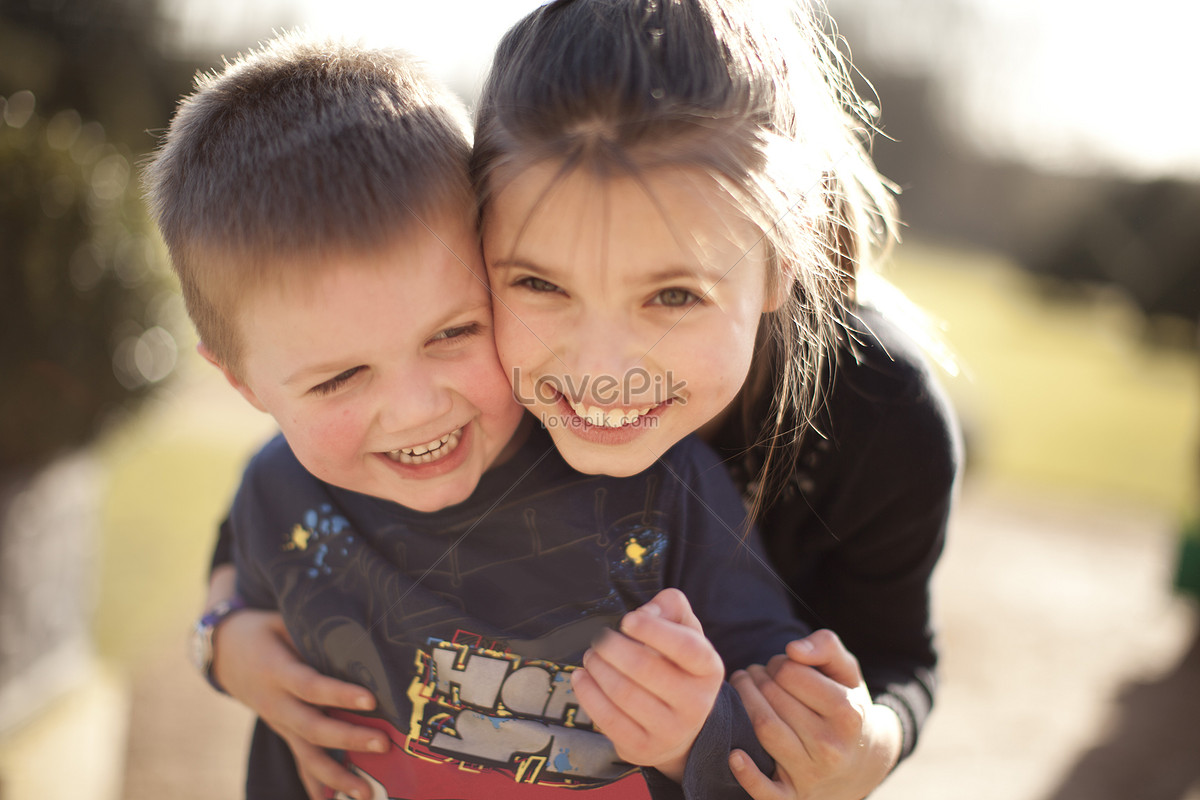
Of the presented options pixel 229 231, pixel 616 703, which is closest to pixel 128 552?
pixel 229 231

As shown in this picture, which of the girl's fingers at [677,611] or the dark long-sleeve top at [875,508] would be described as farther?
the dark long-sleeve top at [875,508]

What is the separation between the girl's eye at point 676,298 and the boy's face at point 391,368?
0.90 feet

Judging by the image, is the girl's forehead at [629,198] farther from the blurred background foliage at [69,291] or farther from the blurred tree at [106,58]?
the blurred tree at [106,58]

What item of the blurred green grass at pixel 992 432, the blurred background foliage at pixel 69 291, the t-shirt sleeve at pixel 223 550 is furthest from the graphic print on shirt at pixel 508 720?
the blurred background foliage at pixel 69 291

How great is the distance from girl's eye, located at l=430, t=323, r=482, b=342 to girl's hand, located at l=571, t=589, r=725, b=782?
0.50 meters

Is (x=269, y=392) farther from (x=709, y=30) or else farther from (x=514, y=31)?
(x=709, y=30)

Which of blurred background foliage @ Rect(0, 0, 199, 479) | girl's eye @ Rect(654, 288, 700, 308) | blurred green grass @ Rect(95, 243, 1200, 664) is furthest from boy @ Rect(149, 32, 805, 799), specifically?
blurred background foliage @ Rect(0, 0, 199, 479)

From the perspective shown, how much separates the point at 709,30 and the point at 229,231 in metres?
0.79

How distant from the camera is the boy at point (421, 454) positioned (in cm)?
126

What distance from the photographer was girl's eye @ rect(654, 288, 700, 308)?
1.24 meters

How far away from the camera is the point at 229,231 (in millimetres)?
1311

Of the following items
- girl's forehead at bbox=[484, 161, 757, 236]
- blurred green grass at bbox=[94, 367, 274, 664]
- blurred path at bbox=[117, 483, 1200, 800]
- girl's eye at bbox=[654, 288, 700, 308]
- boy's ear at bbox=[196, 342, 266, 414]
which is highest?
girl's forehead at bbox=[484, 161, 757, 236]

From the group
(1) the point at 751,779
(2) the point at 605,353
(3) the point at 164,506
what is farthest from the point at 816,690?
(3) the point at 164,506

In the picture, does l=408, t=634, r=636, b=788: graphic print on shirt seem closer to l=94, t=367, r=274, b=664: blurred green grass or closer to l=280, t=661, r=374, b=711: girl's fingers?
l=280, t=661, r=374, b=711: girl's fingers
